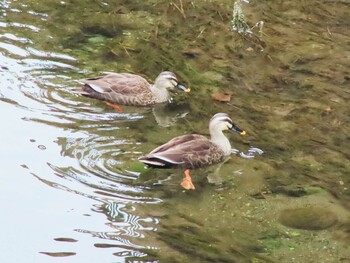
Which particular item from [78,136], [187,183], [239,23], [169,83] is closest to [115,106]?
[169,83]

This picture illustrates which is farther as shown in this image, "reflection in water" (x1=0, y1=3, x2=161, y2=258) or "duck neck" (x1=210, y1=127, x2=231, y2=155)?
"duck neck" (x1=210, y1=127, x2=231, y2=155)

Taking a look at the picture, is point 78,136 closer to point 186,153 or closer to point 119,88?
point 186,153

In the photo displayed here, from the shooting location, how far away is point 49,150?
302 inches

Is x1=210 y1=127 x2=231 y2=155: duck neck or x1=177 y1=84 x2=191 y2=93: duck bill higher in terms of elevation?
x1=177 y1=84 x2=191 y2=93: duck bill

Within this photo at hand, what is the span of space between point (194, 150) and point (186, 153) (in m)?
0.12

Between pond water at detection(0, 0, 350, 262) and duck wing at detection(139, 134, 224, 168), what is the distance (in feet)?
0.38

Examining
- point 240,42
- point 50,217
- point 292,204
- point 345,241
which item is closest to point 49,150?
point 50,217

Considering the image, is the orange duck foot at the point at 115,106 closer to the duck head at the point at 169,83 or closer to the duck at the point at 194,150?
the duck head at the point at 169,83

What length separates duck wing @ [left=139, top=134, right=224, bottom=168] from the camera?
7578mm

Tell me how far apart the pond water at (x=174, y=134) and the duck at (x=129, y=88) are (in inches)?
4.1

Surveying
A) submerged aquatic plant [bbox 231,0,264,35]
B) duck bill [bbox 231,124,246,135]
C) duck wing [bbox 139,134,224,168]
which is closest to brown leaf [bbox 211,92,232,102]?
duck bill [bbox 231,124,246,135]

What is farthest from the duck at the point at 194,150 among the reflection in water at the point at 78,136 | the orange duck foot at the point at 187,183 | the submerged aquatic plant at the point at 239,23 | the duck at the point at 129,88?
the submerged aquatic plant at the point at 239,23

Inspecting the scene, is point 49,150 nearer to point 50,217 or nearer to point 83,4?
point 50,217

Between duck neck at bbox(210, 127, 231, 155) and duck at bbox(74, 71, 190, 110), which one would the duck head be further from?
duck neck at bbox(210, 127, 231, 155)
